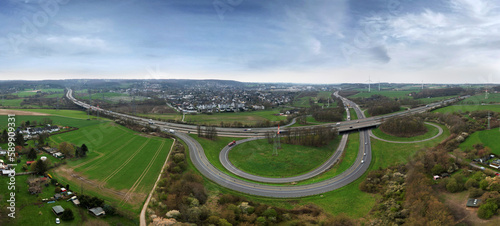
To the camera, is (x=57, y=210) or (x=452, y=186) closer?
(x=57, y=210)

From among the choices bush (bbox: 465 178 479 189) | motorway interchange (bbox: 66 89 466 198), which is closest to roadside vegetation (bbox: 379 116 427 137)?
motorway interchange (bbox: 66 89 466 198)

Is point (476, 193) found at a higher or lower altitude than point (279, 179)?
higher

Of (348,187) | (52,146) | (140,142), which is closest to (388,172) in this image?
(348,187)

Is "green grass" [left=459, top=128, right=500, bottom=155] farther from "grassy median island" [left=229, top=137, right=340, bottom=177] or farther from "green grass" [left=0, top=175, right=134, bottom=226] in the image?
"green grass" [left=0, top=175, right=134, bottom=226]

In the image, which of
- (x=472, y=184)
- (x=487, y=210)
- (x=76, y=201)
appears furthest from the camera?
(x=76, y=201)

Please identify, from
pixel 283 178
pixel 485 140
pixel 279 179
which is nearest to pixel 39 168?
pixel 279 179

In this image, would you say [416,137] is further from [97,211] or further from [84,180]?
[84,180]
